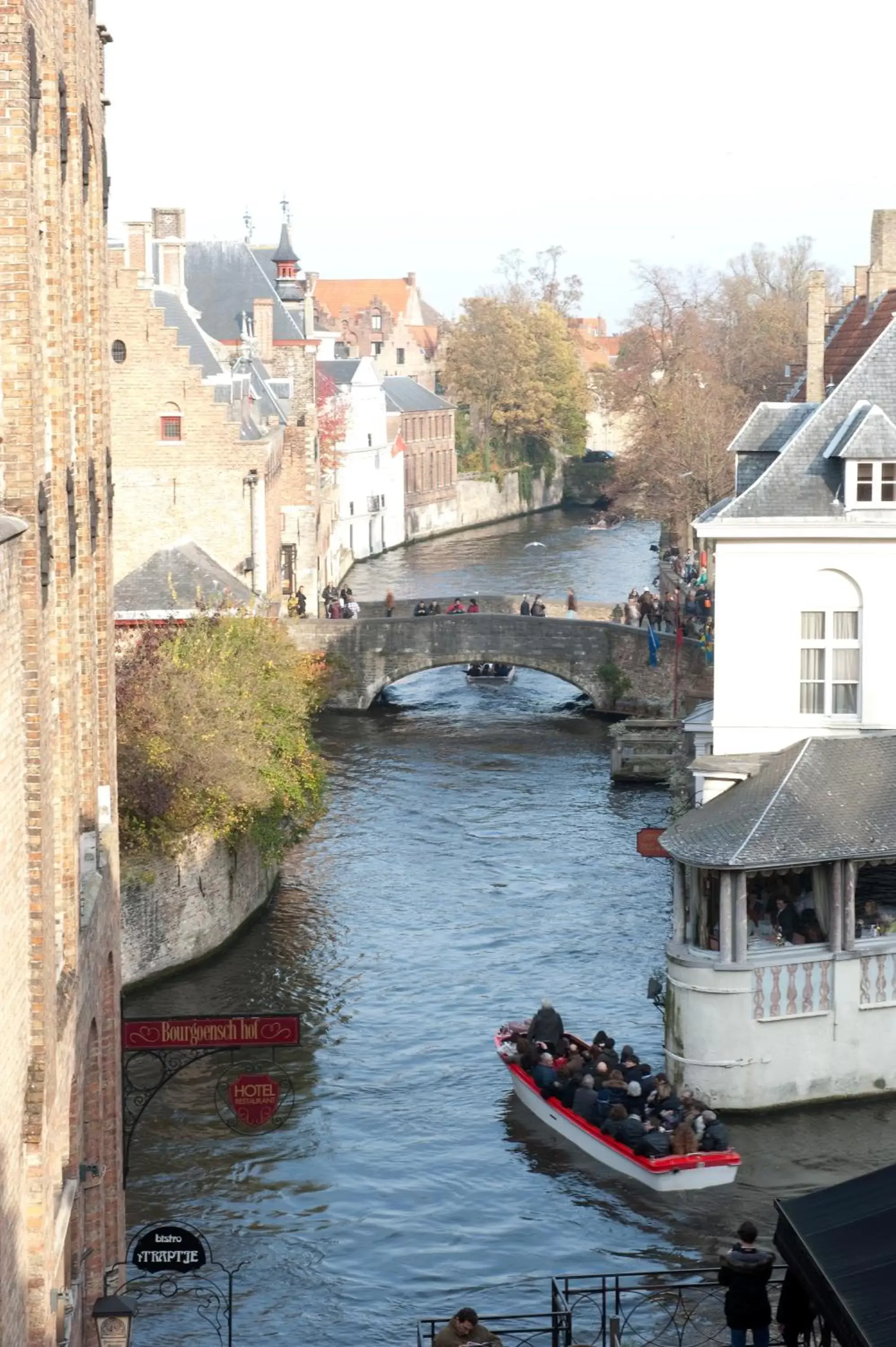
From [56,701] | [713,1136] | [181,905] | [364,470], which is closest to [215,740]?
[181,905]

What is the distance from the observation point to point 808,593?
82.2ft

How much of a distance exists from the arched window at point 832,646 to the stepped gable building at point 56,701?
1055 centimetres

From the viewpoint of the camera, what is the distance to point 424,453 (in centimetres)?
9531

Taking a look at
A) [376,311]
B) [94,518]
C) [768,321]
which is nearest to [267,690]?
[94,518]

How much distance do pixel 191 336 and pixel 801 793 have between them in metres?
35.4

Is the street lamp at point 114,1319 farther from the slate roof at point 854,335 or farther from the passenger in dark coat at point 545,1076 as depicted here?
the slate roof at point 854,335

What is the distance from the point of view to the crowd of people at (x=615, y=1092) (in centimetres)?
2253

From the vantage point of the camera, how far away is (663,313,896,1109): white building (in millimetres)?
23438

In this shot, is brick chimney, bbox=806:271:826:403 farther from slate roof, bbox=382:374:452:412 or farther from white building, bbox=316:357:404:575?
slate roof, bbox=382:374:452:412

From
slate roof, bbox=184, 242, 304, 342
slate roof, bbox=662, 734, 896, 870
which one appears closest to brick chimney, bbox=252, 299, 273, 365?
slate roof, bbox=184, 242, 304, 342

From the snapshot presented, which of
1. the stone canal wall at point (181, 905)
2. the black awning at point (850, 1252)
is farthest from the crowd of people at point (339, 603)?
the black awning at point (850, 1252)

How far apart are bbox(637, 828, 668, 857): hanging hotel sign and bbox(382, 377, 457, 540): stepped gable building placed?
212 feet

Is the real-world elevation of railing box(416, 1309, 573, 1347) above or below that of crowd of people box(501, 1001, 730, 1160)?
below

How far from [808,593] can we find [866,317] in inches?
368
